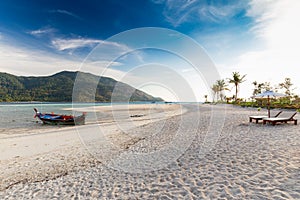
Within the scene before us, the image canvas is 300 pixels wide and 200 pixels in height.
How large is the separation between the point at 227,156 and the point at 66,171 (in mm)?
4753

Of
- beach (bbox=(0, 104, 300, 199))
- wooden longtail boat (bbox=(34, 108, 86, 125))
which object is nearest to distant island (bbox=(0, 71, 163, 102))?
wooden longtail boat (bbox=(34, 108, 86, 125))

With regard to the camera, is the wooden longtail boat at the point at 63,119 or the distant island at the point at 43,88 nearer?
the wooden longtail boat at the point at 63,119

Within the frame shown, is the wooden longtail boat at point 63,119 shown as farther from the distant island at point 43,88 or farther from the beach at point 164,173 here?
the distant island at point 43,88

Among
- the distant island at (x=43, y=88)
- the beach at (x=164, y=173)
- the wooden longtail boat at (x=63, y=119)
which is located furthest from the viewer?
the distant island at (x=43, y=88)

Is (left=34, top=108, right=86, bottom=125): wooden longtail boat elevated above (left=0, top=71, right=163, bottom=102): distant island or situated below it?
below

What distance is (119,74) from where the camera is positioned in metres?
11.2

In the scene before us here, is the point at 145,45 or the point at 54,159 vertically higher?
the point at 145,45

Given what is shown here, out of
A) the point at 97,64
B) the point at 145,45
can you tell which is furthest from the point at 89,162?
the point at 145,45

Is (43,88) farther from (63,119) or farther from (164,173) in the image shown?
(164,173)

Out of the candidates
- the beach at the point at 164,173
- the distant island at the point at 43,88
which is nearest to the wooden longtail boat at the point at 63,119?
the beach at the point at 164,173

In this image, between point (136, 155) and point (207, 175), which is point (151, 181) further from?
point (136, 155)

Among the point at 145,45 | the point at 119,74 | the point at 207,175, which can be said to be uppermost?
the point at 145,45

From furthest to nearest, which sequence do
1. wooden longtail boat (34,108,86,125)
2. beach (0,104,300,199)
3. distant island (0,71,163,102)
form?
distant island (0,71,163,102), wooden longtail boat (34,108,86,125), beach (0,104,300,199)

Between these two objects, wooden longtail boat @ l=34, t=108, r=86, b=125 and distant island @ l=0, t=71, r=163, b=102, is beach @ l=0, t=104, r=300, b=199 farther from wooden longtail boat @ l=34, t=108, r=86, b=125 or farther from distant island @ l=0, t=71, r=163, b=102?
distant island @ l=0, t=71, r=163, b=102
